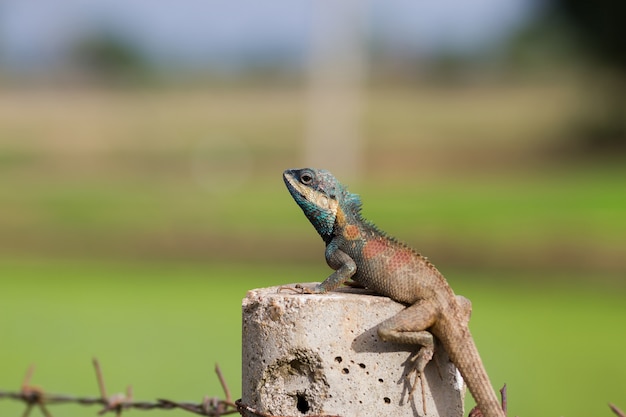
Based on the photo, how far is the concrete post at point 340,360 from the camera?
119 inches

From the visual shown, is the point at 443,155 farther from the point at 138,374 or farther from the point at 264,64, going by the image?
the point at 138,374

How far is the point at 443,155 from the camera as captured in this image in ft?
176

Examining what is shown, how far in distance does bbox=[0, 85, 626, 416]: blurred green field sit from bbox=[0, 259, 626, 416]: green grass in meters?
0.05

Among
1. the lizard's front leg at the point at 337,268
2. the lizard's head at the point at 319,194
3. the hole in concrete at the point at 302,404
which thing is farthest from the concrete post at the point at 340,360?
the lizard's head at the point at 319,194

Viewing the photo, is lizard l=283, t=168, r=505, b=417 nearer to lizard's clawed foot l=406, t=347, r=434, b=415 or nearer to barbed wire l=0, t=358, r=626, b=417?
lizard's clawed foot l=406, t=347, r=434, b=415

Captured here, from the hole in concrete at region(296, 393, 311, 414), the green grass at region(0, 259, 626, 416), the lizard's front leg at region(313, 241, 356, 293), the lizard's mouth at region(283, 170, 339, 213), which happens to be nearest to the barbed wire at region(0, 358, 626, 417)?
the hole in concrete at region(296, 393, 311, 414)

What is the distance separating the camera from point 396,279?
3182mm

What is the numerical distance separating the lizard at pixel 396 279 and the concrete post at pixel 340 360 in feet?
0.18

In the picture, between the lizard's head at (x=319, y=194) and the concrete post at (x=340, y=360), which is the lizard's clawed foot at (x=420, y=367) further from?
the lizard's head at (x=319, y=194)

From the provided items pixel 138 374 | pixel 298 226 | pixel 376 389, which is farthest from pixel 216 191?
pixel 376 389

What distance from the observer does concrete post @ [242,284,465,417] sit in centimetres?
303

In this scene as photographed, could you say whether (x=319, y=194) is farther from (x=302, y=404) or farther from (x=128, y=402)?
(x=128, y=402)

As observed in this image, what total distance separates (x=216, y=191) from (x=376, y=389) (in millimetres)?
39841

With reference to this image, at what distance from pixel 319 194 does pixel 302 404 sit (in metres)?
0.69
